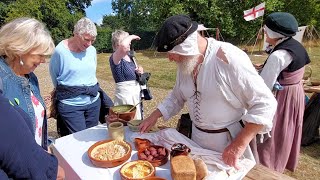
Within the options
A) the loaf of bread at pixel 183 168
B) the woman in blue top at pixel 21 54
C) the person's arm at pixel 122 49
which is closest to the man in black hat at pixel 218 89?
the loaf of bread at pixel 183 168

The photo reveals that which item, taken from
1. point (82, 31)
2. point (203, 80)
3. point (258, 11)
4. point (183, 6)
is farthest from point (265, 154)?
point (183, 6)

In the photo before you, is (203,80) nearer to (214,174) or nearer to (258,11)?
(214,174)

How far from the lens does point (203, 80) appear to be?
61.9 inches

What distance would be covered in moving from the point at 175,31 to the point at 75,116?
173 centimetres

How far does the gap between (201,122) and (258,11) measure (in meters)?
11.9

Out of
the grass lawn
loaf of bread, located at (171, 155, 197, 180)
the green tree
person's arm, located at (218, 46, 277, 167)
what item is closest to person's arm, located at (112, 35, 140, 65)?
person's arm, located at (218, 46, 277, 167)

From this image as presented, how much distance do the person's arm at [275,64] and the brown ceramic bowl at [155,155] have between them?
4.72 feet

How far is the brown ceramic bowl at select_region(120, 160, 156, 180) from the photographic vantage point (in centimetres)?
139

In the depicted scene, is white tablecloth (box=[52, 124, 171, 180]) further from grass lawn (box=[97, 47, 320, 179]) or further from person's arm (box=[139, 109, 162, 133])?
grass lawn (box=[97, 47, 320, 179])

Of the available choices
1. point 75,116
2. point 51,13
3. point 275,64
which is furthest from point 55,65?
point 51,13

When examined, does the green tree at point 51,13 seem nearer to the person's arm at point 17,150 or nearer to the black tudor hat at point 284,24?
the black tudor hat at point 284,24

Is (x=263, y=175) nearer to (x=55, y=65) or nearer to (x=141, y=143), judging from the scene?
(x=141, y=143)

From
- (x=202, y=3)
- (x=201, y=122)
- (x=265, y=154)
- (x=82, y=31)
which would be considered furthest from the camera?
(x=202, y=3)

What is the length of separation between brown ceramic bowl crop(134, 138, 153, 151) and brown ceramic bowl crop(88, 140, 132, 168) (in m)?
0.06
